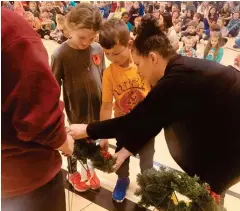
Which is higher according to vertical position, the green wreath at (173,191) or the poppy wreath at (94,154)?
the green wreath at (173,191)

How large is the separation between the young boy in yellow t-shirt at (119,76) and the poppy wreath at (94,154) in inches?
5.4

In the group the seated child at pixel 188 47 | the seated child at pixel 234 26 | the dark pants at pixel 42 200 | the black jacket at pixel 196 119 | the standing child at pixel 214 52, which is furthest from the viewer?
the seated child at pixel 234 26

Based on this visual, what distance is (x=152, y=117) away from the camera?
879 millimetres

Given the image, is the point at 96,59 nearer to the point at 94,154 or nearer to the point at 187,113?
the point at 94,154

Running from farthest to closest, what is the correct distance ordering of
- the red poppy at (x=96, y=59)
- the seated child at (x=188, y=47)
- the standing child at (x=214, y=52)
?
the seated child at (x=188, y=47) < the standing child at (x=214, y=52) < the red poppy at (x=96, y=59)

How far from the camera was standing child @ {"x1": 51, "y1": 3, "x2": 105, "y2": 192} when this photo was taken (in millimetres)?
1277

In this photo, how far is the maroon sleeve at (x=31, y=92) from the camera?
0.59 metres

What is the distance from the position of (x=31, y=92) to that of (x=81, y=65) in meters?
0.75

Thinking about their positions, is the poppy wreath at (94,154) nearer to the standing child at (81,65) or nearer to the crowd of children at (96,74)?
the crowd of children at (96,74)

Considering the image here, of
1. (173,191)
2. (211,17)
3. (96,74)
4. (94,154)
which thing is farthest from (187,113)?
(211,17)

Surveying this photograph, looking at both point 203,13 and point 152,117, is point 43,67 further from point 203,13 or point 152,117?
point 203,13

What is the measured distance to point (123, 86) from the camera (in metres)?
1.27

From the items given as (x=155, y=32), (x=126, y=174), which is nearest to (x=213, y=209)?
(x=155, y=32)

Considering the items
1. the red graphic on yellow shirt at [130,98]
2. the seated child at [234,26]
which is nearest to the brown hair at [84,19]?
the red graphic on yellow shirt at [130,98]
